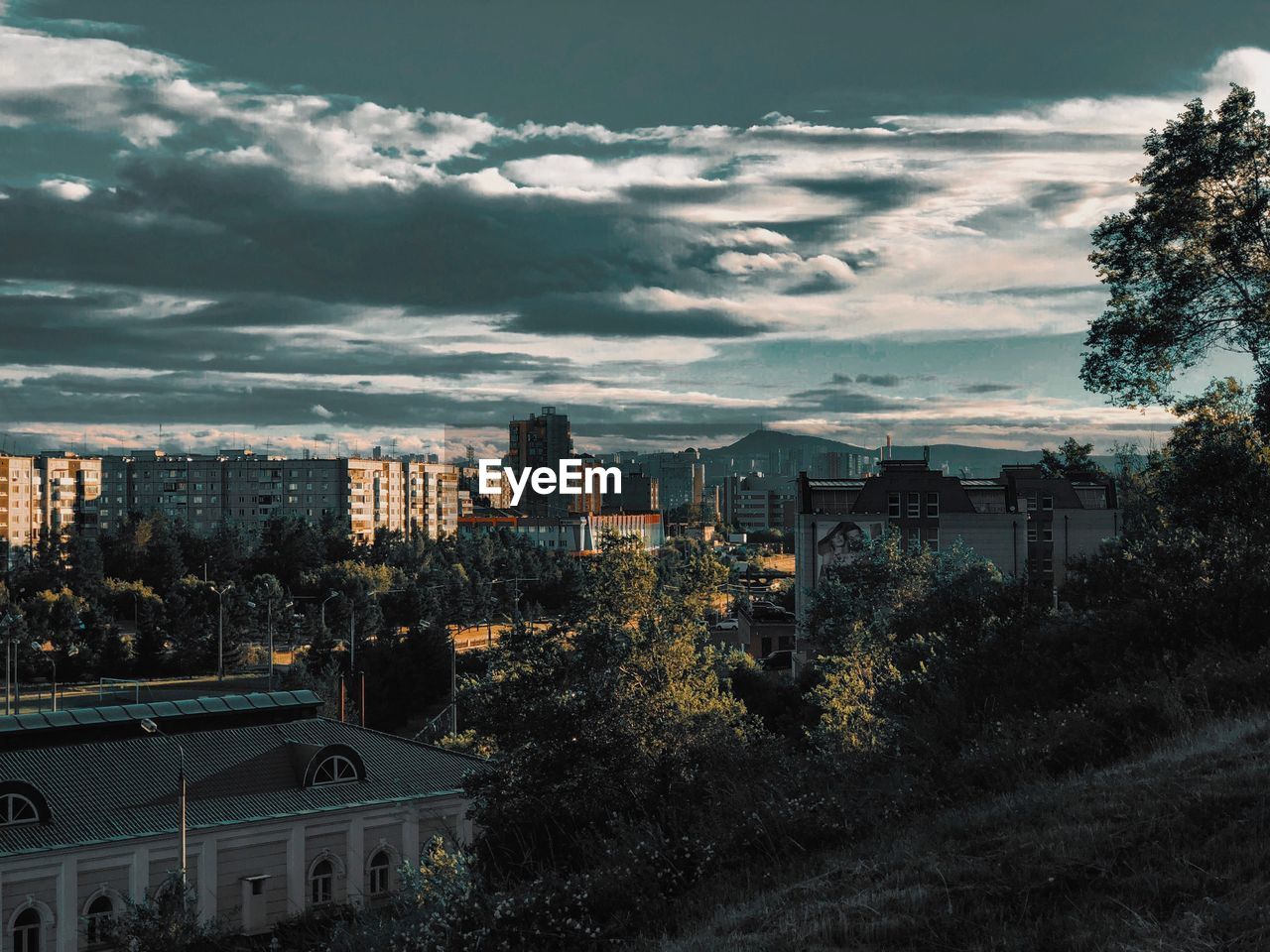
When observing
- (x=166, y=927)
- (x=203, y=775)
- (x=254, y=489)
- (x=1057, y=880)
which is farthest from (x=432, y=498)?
(x=1057, y=880)

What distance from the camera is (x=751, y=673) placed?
1886 inches

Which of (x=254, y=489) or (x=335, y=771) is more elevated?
(x=254, y=489)

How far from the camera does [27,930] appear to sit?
25.3 meters

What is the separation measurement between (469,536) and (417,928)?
138 meters

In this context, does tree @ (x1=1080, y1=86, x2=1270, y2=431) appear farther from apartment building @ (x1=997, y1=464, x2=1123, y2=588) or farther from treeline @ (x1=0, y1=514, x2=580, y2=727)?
apartment building @ (x1=997, y1=464, x2=1123, y2=588)

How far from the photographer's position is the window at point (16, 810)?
87.3 feet

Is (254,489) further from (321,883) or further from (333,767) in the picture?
(321,883)

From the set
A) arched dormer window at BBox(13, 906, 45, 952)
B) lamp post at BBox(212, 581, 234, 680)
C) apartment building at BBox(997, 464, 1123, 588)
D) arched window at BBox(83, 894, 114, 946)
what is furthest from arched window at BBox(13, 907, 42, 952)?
apartment building at BBox(997, 464, 1123, 588)

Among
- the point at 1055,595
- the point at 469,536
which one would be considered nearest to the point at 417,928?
the point at 1055,595

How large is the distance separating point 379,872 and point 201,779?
16.7ft

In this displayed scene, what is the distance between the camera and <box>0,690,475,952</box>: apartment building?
85.5 feet

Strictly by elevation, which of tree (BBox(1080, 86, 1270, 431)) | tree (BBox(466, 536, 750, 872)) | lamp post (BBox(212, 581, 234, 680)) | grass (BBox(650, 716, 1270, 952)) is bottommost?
lamp post (BBox(212, 581, 234, 680))

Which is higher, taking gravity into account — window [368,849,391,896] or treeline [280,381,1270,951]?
treeline [280,381,1270,951]

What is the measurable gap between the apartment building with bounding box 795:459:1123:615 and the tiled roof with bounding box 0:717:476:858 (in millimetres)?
42933
